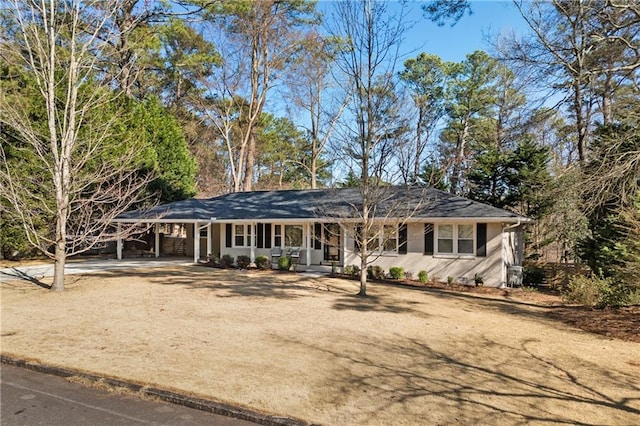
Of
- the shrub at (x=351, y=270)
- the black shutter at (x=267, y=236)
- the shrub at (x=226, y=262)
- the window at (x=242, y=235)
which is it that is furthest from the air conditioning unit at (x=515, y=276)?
the window at (x=242, y=235)

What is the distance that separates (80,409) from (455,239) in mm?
13393

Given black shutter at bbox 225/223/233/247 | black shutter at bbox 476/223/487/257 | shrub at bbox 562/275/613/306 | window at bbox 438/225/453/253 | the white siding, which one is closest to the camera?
shrub at bbox 562/275/613/306

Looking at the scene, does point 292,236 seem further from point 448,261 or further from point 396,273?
point 448,261

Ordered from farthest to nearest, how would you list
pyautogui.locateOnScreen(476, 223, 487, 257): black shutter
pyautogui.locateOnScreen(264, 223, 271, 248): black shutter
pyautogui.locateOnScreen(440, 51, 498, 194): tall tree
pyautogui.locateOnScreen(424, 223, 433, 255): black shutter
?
pyautogui.locateOnScreen(440, 51, 498, 194): tall tree
pyautogui.locateOnScreen(264, 223, 271, 248): black shutter
pyautogui.locateOnScreen(424, 223, 433, 255): black shutter
pyautogui.locateOnScreen(476, 223, 487, 257): black shutter

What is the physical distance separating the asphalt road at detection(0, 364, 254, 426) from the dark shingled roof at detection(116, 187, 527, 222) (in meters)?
9.18

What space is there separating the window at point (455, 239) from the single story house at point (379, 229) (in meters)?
0.04

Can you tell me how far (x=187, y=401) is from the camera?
4.22 meters

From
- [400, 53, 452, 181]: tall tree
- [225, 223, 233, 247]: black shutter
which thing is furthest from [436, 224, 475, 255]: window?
[400, 53, 452, 181]: tall tree

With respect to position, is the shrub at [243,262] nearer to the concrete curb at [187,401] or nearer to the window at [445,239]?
the window at [445,239]

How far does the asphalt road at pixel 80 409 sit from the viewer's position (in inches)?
152

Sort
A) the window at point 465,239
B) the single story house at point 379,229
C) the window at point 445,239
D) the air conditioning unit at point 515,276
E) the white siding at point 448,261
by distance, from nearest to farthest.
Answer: the single story house at point 379,229 < the white siding at point 448,261 < the air conditioning unit at point 515,276 < the window at point 465,239 < the window at point 445,239

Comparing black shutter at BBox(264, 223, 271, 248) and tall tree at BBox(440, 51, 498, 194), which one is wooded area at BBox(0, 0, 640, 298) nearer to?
tall tree at BBox(440, 51, 498, 194)

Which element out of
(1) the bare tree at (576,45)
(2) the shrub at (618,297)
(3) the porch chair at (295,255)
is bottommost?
(2) the shrub at (618,297)

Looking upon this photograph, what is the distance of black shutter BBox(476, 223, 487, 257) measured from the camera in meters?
14.6
